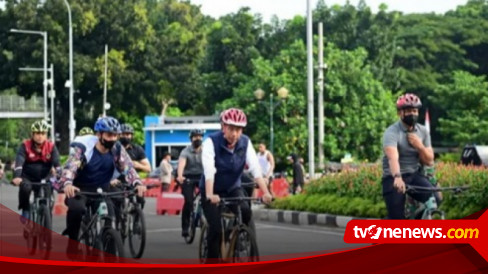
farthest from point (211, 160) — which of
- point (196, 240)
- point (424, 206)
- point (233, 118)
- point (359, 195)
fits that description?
point (359, 195)

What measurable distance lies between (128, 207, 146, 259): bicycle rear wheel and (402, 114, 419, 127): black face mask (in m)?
3.55

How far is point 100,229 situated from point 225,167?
984mm

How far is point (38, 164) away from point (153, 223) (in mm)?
5189

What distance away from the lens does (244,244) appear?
733cm

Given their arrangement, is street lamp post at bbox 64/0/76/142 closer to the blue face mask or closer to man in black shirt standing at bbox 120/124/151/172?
the blue face mask

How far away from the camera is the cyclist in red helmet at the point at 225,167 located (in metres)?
7.23

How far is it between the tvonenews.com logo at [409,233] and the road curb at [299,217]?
779 centimetres

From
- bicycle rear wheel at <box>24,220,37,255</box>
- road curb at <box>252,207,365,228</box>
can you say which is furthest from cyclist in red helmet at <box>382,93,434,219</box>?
road curb at <box>252,207,365,228</box>

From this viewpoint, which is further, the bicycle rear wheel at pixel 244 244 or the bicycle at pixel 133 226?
the bicycle at pixel 133 226

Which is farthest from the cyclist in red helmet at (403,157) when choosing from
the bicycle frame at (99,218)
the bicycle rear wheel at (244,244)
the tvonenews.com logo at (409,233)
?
the tvonenews.com logo at (409,233)

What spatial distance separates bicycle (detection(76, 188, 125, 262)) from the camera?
754 cm

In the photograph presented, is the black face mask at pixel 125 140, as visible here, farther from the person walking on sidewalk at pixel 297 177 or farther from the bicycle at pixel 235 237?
the person walking on sidewalk at pixel 297 177

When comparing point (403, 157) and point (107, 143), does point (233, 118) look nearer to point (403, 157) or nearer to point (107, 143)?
point (107, 143)

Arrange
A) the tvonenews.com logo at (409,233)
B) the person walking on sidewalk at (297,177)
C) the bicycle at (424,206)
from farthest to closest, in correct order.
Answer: the person walking on sidewalk at (297,177) → the bicycle at (424,206) → the tvonenews.com logo at (409,233)
